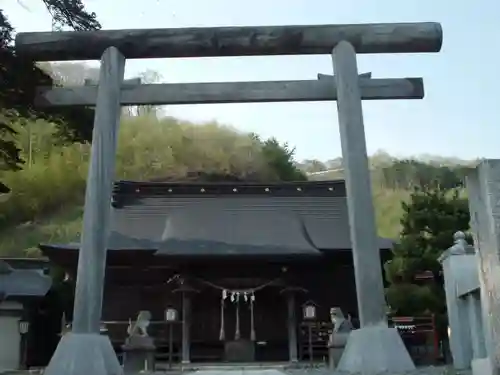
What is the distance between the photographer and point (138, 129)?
52.2 m

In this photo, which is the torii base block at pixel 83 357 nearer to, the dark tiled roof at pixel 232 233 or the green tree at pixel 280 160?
the dark tiled roof at pixel 232 233

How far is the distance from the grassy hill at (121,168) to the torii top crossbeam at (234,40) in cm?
2986

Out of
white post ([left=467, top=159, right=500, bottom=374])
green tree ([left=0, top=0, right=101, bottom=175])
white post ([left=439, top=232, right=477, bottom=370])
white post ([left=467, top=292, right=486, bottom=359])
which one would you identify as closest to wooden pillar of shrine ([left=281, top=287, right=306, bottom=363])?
white post ([left=439, top=232, right=477, bottom=370])

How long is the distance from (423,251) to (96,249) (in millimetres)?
10839

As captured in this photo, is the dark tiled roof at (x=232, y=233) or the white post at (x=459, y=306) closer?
the white post at (x=459, y=306)

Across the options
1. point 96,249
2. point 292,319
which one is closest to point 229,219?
point 292,319

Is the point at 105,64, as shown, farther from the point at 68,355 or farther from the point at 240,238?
the point at 240,238

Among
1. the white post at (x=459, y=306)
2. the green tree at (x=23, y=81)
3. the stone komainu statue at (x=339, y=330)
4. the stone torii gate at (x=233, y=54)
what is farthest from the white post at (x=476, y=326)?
the green tree at (x=23, y=81)

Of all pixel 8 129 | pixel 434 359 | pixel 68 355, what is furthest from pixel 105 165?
pixel 434 359

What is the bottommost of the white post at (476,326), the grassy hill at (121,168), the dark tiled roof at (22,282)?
the white post at (476,326)

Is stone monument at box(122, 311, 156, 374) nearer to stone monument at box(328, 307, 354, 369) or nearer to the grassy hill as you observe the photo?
stone monument at box(328, 307, 354, 369)

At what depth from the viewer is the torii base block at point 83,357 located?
5.20 metres

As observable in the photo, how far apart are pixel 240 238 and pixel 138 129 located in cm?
3763

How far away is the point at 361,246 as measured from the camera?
5957 mm
